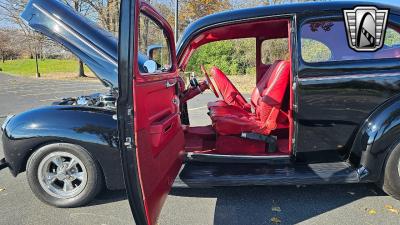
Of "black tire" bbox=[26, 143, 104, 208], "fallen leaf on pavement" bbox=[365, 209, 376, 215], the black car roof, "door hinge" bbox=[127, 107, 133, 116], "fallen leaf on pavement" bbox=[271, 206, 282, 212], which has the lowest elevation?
"fallen leaf on pavement" bbox=[271, 206, 282, 212]

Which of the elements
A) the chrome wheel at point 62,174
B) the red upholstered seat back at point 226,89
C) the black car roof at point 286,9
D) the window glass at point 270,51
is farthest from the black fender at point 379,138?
the chrome wheel at point 62,174

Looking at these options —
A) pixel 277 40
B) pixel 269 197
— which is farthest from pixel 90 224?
pixel 277 40

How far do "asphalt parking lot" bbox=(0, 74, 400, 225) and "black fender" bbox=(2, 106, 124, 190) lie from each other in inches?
16.2

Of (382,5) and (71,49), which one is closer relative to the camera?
(71,49)

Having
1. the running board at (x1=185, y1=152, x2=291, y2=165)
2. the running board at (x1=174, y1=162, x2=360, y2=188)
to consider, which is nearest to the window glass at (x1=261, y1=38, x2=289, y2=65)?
the running board at (x1=185, y1=152, x2=291, y2=165)

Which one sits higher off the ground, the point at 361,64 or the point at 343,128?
the point at 361,64

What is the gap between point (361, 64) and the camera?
3.44 meters

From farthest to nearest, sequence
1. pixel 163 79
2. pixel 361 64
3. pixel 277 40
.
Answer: pixel 277 40, pixel 361 64, pixel 163 79

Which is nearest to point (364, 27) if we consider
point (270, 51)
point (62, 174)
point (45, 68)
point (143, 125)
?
point (270, 51)

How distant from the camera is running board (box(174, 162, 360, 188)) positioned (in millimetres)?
3281

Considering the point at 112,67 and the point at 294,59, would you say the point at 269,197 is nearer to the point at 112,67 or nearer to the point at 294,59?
the point at 294,59

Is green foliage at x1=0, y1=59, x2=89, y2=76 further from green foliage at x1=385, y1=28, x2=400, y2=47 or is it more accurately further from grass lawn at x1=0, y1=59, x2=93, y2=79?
green foliage at x1=385, y1=28, x2=400, y2=47

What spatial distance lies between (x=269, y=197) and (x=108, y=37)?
228 cm

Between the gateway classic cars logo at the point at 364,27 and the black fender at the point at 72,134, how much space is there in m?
2.46
